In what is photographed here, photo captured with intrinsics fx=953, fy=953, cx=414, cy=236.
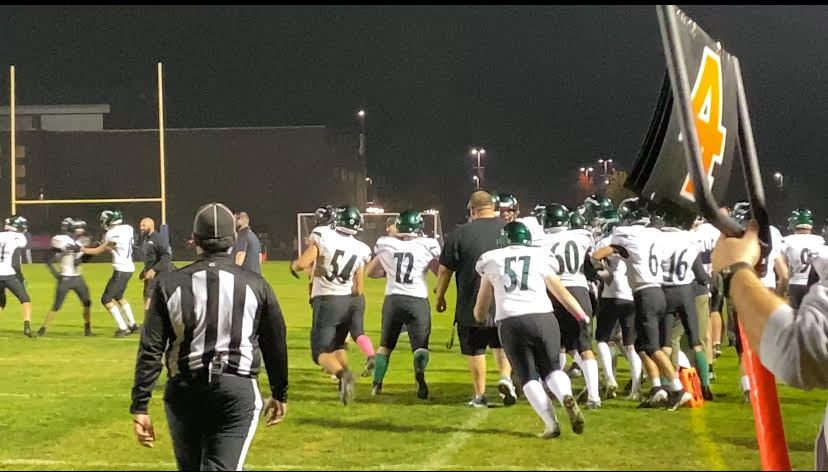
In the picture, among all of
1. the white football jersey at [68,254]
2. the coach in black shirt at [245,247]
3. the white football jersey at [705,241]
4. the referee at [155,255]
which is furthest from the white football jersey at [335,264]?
the white football jersey at [68,254]

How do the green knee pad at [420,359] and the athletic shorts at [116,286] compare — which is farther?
the athletic shorts at [116,286]

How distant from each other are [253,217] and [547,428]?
57.7 meters

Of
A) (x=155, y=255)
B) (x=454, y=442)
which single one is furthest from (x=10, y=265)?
(x=454, y=442)

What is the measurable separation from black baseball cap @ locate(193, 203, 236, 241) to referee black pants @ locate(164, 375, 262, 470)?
27.6 inches

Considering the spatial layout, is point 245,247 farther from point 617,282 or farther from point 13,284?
point 617,282

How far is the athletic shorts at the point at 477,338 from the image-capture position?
9508mm

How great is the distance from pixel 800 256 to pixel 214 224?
962cm

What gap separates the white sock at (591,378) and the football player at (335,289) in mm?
2408

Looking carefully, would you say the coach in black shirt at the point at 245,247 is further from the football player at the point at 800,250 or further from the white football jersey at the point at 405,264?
the football player at the point at 800,250

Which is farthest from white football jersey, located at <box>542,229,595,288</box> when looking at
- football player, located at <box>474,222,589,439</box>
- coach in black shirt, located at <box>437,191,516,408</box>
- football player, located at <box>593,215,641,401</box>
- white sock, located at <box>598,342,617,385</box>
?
football player, located at <box>474,222,589,439</box>

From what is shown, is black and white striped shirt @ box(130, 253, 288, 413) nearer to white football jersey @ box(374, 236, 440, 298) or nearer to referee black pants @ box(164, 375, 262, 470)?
referee black pants @ box(164, 375, 262, 470)

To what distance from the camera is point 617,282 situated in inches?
400

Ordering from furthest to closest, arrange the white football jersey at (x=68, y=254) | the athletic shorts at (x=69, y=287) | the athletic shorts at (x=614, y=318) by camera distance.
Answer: the athletic shorts at (x=69, y=287), the white football jersey at (x=68, y=254), the athletic shorts at (x=614, y=318)

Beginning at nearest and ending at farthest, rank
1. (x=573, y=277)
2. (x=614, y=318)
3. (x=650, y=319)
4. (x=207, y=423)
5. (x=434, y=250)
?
(x=207, y=423) < (x=650, y=319) < (x=573, y=277) < (x=614, y=318) < (x=434, y=250)
